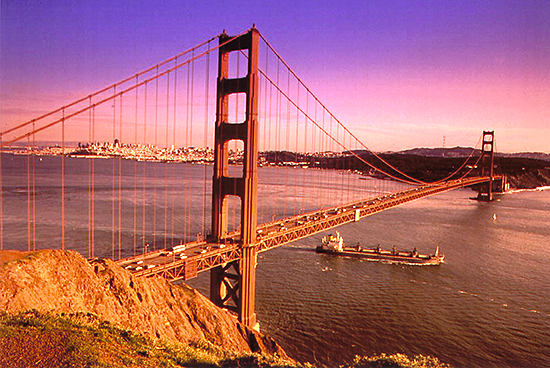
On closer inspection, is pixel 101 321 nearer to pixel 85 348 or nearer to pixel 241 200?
pixel 85 348

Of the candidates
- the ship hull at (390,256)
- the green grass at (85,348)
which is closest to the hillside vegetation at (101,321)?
the green grass at (85,348)

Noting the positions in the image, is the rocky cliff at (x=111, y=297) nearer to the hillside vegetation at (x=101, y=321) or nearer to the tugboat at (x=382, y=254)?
the hillside vegetation at (x=101, y=321)

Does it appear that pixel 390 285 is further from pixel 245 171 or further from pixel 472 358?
pixel 245 171

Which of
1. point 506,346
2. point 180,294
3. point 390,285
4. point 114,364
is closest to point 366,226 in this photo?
point 390,285

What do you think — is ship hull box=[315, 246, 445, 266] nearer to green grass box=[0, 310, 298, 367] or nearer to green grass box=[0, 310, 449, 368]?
green grass box=[0, 310, 449, 368]


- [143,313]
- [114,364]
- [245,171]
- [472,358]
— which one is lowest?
[472,358]

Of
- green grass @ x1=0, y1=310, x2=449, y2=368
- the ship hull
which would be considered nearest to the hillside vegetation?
green grass @ x1=0, y1=310, x2=449, y2=368

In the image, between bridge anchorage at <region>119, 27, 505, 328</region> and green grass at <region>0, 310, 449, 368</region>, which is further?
bridge anchorage at <region>119, 27, 505, 328</region>
